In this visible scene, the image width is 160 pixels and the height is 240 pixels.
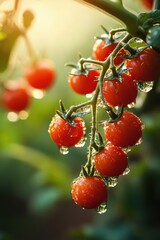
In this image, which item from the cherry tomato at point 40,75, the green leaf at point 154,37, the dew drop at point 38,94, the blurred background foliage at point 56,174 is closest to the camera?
the green leaf at point 154,37

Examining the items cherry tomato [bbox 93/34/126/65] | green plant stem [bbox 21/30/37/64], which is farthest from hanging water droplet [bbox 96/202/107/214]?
green plant stem [bbox 21/30/37/64]

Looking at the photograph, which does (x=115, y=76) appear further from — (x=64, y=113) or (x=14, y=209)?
(x=14, y=209)

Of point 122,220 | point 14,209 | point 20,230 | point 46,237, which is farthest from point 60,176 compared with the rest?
point 46,237

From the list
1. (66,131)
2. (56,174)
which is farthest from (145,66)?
(56,174)

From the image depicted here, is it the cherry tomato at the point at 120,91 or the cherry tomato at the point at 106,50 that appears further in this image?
the cherry tomato at the point at 106,50

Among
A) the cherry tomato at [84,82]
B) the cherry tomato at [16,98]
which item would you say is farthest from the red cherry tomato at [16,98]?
the cherry tomato at [84,82]

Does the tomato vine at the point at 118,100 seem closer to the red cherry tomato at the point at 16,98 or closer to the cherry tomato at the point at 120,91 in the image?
the cherry tomato at the point at 120,91
